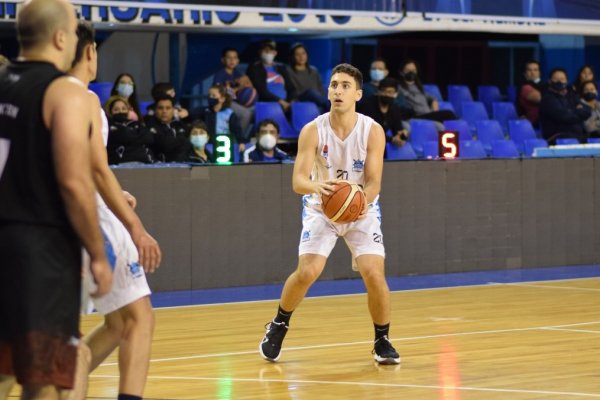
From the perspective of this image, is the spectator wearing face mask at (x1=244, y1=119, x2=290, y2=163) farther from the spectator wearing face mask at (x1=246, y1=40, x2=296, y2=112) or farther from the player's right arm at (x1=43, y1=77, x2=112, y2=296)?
the player's right arm at (x1=43, y1=77, x2=112, y2=296)

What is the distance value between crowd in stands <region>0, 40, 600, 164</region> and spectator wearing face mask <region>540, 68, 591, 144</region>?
0.04ft

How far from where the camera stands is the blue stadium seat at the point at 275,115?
16453mm

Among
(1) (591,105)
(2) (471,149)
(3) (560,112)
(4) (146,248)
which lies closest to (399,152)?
(2) (471,149)

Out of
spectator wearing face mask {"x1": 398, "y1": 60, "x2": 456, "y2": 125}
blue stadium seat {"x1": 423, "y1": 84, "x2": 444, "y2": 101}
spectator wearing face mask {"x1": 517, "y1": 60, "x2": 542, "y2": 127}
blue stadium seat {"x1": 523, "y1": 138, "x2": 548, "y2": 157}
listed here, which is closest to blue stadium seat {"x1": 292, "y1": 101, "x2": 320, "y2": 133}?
spectator wearing face mask {"x1": 398, "y1": 60, "x2": 456, "y2": 125}

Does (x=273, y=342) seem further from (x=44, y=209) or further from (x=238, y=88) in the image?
(x=238, y=88)

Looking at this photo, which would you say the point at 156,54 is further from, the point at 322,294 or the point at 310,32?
the point at 322,294

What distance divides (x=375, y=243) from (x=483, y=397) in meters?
1.76

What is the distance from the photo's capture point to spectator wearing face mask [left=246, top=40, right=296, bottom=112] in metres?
17.1

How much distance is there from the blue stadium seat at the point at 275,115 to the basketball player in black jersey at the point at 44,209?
11.4 meters

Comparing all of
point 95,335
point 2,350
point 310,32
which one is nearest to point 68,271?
point 2,350

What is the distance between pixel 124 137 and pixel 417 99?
554 centimetres

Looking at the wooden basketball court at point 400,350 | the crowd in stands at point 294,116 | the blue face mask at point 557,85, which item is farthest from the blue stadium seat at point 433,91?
the wooden basketball court at point 400,350

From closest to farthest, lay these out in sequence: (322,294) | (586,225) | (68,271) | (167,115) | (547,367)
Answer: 1. (68,271)
2. (547,367)
3. (322,294)
4. (167,115)
5. (586,225)

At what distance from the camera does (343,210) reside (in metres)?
8.91
